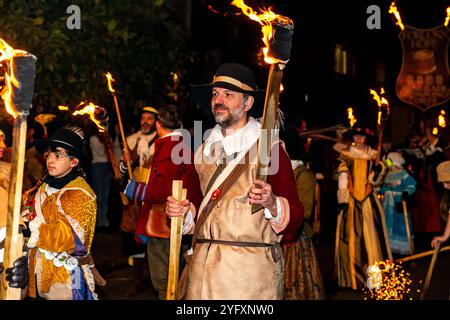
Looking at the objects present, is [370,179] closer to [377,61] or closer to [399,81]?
[399,81]

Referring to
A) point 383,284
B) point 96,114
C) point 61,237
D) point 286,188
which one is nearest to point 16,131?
point 61,237

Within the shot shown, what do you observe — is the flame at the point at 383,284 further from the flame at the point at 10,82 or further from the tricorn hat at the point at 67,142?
the flame at the point at 10,82

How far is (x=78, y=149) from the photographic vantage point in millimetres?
6480

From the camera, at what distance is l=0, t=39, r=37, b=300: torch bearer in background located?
14.4 feet

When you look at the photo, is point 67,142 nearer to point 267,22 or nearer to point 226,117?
point 226,117

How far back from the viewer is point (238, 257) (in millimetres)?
5449

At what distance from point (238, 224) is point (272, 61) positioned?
1.09 meters

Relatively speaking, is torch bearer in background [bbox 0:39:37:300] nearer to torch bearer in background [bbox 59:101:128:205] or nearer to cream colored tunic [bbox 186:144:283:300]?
cream colored tunic [bbox 186:144:283:300]

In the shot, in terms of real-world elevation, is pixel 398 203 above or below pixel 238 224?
above

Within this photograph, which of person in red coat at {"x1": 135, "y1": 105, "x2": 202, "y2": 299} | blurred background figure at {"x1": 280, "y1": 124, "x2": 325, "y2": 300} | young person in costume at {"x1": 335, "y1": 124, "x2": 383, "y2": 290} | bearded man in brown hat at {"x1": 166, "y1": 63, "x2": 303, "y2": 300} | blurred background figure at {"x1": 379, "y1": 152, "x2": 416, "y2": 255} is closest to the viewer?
bearded man in brown hat at {"x1": 166, "y1": 63, "x2": 303, "y2": 300}

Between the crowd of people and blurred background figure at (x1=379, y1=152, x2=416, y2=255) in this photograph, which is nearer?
the crowd of people

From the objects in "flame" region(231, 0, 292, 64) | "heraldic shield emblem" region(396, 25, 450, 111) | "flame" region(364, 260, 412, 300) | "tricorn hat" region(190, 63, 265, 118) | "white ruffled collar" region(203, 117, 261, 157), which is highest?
"heraldic shield emblem" region(396, 25, 450, 111)

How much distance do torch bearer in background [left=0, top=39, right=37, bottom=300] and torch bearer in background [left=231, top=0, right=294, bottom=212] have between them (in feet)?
4.37

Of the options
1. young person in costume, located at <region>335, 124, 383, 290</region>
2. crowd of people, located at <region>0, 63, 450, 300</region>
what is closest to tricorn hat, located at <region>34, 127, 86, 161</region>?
crowd of people, located at <region>0, 63, 450, 300</region>
